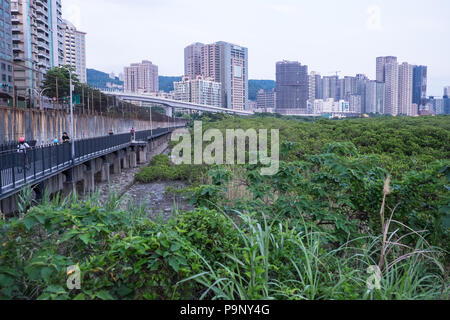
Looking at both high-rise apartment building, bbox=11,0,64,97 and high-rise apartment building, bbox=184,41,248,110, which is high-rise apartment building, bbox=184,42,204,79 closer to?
high-rise apartment building, bbox=184,41,248,110

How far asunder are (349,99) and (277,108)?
32177 millimetres

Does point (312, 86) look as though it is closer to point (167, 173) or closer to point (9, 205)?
point (167, 173)

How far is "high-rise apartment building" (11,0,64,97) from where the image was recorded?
68125 mm

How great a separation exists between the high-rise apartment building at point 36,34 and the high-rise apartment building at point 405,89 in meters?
100

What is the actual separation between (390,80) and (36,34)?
101828 millimetres

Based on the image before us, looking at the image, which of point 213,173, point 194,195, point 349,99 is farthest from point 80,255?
point 349,99

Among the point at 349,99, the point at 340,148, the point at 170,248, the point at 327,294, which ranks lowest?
the point at 327,294

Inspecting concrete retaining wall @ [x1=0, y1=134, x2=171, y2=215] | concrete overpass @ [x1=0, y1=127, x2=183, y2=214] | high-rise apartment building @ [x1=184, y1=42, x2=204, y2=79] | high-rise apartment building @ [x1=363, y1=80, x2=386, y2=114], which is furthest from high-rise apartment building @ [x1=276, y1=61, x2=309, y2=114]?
concrete overpass @ [x1=0, y1=127, x2=183, y2=214]

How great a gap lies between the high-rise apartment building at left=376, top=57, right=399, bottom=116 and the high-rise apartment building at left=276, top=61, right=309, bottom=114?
28.3m

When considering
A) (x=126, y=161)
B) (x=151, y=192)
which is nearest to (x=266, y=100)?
(x=126, y=161)

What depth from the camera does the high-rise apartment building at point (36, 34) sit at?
224 ft

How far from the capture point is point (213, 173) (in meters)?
5.74

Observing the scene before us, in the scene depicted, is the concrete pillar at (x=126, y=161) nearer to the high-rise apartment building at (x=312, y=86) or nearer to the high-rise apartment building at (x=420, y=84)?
the high-rise apartment building at (x=420, y=84)
